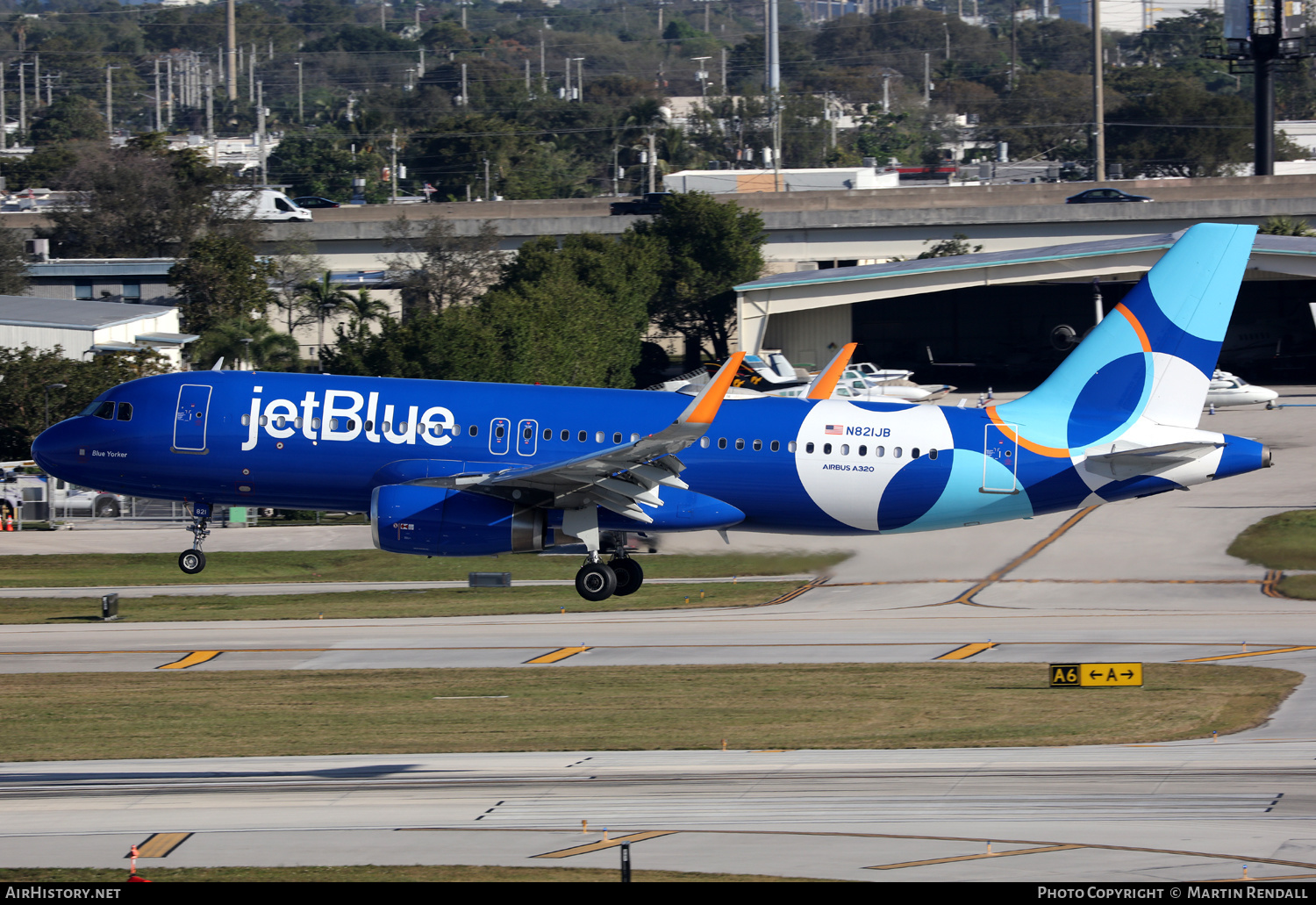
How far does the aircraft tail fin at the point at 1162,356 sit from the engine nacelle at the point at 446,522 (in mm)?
13280

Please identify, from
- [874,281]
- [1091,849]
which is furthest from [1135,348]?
[874,281]

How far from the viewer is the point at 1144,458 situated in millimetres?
36375

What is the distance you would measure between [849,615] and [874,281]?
1871 inches

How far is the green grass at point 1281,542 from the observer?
6000cm

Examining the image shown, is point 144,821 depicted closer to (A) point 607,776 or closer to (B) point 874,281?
(A) point 607,776

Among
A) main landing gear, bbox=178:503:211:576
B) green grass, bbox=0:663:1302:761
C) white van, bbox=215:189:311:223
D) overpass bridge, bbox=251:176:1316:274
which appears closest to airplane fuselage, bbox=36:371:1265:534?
main landing gear, bbox=178:503:211:576

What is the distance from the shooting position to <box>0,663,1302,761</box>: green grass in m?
41.5

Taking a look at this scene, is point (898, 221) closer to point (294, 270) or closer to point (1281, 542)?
point (294, 270)

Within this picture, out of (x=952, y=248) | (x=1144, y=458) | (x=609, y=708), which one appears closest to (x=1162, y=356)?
(x=1144, y=458)

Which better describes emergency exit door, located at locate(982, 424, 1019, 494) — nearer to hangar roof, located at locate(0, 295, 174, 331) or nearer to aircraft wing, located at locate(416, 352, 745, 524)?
aircraft wing, located at locate(416, 352, 745, 524)

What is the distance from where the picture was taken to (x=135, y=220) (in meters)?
130

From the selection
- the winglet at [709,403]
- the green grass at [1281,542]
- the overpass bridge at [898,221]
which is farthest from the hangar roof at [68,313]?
the green grass at [1281,542]

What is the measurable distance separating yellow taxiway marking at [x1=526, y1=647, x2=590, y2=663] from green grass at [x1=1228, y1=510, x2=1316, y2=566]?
2918cm

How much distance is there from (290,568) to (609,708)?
100 ft
